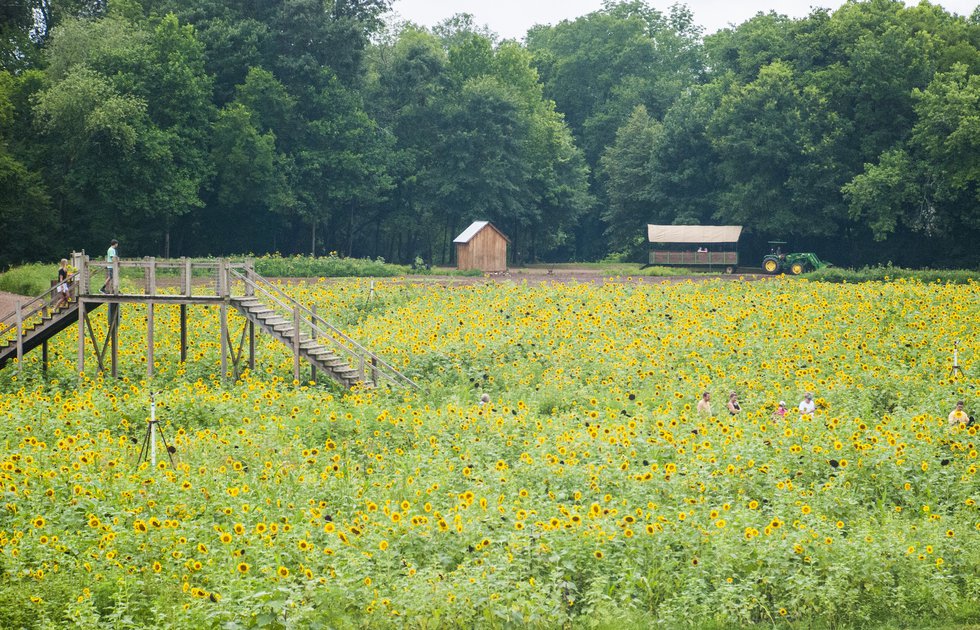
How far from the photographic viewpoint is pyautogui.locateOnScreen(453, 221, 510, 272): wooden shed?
5391 cm

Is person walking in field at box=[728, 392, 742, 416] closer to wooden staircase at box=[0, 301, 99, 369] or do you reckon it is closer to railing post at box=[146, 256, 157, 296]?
railing post at box=[146, 256, 157, 296]

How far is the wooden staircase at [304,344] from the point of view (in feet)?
78.5

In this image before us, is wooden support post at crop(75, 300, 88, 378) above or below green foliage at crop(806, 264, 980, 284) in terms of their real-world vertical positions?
below

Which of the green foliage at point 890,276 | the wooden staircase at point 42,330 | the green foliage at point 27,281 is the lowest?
the wooden staircase at point 42,330

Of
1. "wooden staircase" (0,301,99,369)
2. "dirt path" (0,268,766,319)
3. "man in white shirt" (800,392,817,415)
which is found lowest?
"man in white shirt" (800,392,817,415)

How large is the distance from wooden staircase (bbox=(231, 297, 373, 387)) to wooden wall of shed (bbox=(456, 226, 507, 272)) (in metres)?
28.9

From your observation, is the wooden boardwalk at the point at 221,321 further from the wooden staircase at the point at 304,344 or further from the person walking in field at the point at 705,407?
the person walking in field at the point at 705,407

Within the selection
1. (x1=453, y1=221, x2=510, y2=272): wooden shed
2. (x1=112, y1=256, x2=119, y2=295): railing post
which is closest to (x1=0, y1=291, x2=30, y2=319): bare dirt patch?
(x1=112, y1=256, x2=119, y2=295): railing post

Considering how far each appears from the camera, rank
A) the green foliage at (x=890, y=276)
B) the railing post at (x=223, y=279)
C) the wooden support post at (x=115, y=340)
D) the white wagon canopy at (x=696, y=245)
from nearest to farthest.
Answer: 1. the railing post at (x=223, y=279)
2. the wooden support post at (x=115, y=340)
3. the green foliage at (x=890, y=276)
4. the white wagon canopy at (x=696, y=245)

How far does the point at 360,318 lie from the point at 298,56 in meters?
32.9

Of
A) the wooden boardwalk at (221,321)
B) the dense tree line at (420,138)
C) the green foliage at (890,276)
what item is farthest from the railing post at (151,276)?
the green foliage at (890,276)

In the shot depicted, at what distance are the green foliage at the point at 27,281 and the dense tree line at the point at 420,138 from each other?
8.77m

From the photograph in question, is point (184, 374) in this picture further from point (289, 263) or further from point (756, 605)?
point (289, 263)

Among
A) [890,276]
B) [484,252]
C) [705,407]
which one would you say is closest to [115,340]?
[705,407]
